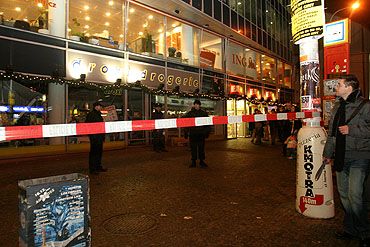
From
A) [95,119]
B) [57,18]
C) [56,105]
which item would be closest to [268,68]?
[57,18]

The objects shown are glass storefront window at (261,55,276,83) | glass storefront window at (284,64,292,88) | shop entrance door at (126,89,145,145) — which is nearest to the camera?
shop entrance door at (126,89,145,145)

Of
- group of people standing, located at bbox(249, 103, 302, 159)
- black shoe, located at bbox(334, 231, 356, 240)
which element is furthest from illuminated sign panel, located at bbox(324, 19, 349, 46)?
black shoe, located at bbox(334, 231, 356, 240)

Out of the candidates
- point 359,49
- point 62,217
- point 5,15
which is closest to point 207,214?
point 62,217

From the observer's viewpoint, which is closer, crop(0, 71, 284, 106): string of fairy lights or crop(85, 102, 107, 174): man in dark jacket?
crop(85, 102, 107, 174): man in dark jacket

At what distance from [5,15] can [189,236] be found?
1130 cm

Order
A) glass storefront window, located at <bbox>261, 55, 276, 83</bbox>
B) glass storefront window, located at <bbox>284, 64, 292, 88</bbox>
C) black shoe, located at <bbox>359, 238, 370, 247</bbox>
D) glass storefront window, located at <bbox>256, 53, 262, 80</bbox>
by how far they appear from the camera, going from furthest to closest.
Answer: glass storefront window, located at <bbox>284, 64, 292, 88</bbox> < glass storefront window, located at <bbox>261, 55, 276, 83</bbox> < glass storefront window, located at <bbox>256, 53, 262, 80</bbox> < black shoe, located at <bbox>359, 238, 370, 247</bbox>

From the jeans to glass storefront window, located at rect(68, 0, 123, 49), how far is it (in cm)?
1200

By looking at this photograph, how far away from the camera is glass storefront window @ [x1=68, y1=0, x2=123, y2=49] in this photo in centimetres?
1291

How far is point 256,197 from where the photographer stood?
213 inches

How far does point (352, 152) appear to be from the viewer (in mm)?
3520

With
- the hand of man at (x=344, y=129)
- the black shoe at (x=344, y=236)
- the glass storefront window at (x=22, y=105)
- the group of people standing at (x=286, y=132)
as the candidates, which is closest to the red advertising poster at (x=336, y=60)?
the group of people standing at (x=286, y=132)

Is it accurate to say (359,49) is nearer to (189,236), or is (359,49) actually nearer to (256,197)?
(256,197)

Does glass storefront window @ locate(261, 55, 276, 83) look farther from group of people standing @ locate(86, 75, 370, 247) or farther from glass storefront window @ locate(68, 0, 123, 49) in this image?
group of people standing @ locate(86, 75, 370, 247)

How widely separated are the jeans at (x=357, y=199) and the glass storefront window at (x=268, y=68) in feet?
74.0
